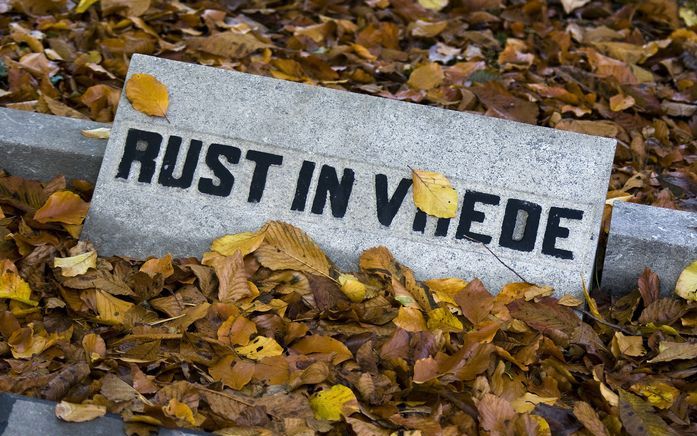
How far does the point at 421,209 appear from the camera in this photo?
2.69 metres

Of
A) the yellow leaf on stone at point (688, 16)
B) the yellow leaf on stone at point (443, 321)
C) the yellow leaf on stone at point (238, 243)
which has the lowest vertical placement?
the yellow leaf on stone at point (443, 321)

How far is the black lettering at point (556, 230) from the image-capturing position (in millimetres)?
2650

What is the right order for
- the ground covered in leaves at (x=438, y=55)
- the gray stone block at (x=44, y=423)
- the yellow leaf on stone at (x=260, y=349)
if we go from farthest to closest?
1. the ground covered in leaves at (x=438, y=55)
2. the yellow leaf on stone at (x=260, y=349)
3. the gray stone block at (x=44, y=423)

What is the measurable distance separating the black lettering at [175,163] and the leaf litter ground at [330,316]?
0.24 m

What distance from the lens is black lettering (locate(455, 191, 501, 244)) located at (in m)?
2.68

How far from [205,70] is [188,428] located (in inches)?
50.3

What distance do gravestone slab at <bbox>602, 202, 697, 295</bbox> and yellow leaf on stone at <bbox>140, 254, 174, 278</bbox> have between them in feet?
4.36

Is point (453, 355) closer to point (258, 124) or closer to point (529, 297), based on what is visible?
point (529, 297)

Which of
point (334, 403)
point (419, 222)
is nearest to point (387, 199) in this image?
point (419, 222)

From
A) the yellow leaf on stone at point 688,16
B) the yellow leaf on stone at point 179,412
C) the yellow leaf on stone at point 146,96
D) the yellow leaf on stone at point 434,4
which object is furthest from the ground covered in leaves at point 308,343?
the yellow leaf on stone at point 688,16

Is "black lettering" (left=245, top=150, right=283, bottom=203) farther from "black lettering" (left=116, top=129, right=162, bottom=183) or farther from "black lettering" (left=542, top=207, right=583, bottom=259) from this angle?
"black lettering" (left=542, top=207, right=583, bottom=259)

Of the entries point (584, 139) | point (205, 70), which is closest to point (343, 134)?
point (205, 70)

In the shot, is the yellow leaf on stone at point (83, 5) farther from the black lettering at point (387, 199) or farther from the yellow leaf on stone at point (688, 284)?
the yellow leaf on stone at point (688, 284)

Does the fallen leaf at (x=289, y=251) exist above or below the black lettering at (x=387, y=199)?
below
